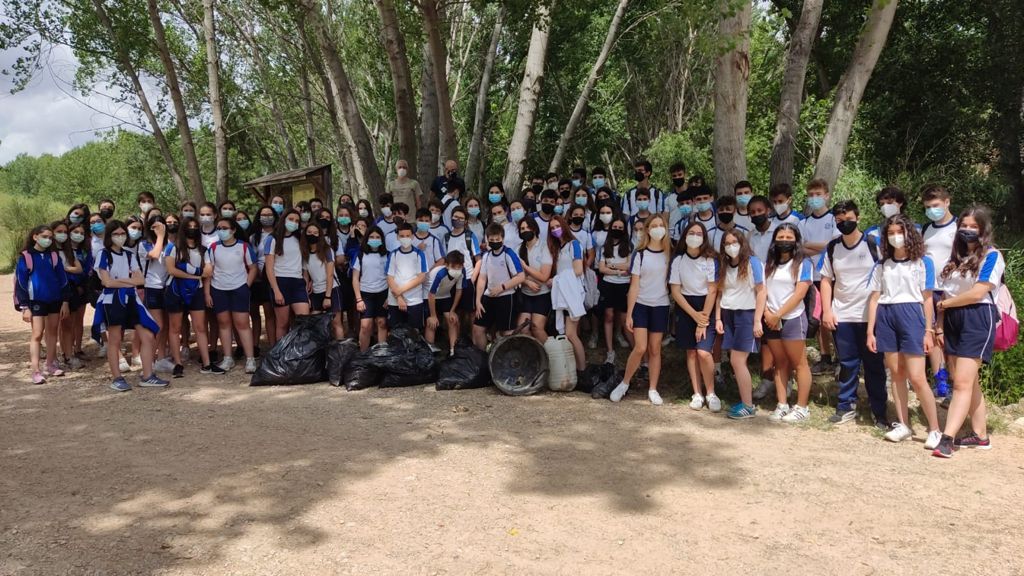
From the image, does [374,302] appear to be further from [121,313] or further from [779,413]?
[779,413]

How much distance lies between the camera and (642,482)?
180 inches

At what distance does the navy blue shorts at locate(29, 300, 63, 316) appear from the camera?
7.37 m

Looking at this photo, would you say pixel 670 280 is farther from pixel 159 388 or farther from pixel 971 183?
pixel 971 183

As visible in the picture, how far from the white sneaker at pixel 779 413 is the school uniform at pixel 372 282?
13.8 feet

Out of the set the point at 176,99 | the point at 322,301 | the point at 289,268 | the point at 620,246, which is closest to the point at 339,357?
the point at 322,301

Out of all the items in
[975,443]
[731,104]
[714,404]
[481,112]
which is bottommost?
[975,443]

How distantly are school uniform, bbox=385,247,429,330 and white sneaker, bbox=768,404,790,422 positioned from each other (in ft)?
12.2

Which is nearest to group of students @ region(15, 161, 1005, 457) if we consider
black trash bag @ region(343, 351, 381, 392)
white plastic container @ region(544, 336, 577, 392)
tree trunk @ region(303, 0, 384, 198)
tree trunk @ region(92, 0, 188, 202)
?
white plastic container @ region(544, 336, 577, 392)

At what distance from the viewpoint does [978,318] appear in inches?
197

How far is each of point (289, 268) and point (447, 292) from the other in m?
1.83

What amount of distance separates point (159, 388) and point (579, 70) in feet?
57.1

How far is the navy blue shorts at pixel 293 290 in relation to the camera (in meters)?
7.83

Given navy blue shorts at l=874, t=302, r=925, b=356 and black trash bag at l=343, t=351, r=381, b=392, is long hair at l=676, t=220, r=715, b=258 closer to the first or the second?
navy blue shorts at l=874, t=302, r=925, b=356

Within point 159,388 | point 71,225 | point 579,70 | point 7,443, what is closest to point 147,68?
point 579,70
